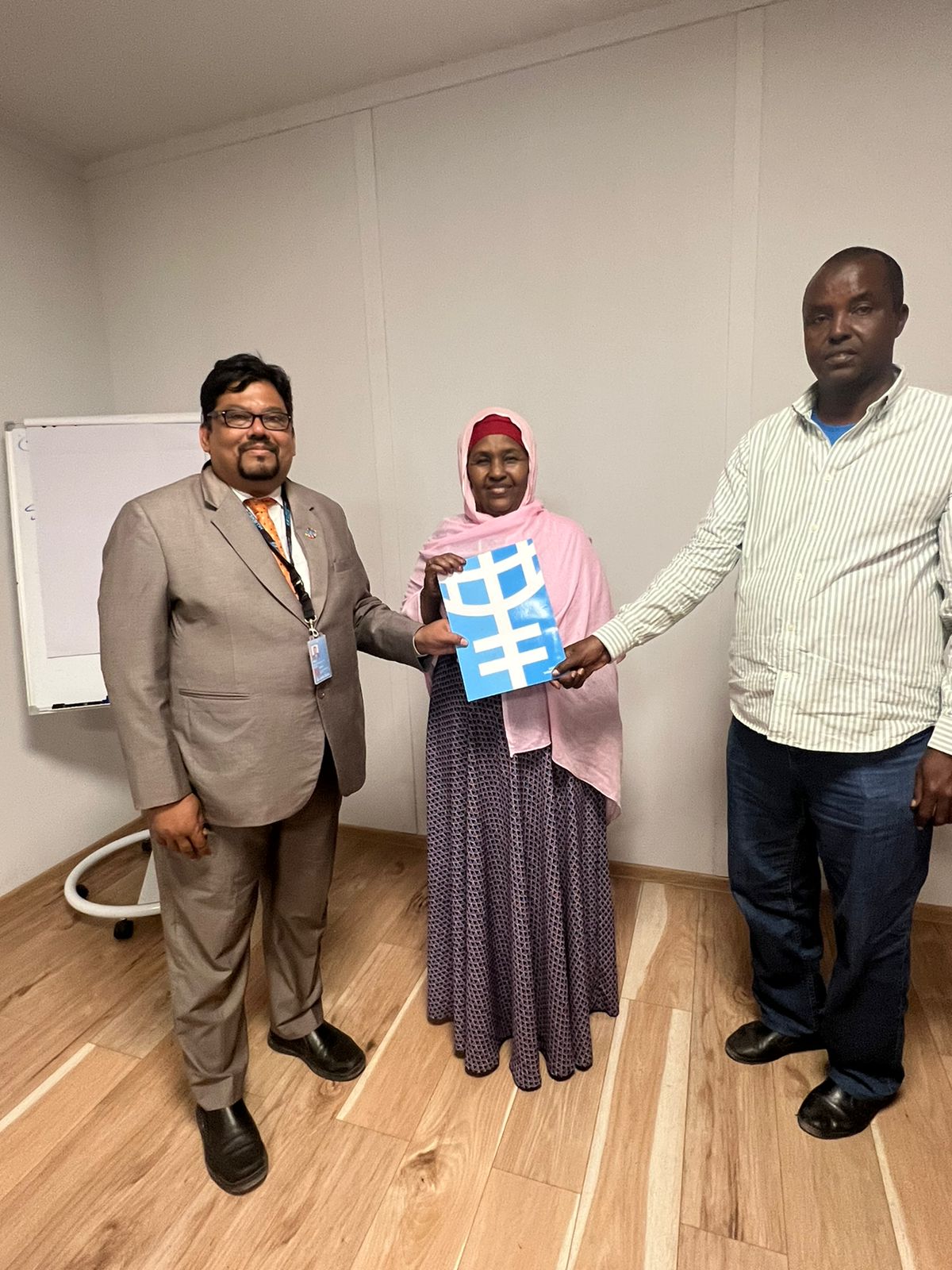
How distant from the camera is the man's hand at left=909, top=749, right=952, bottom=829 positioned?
1.29m

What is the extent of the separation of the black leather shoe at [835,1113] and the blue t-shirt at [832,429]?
4.57 ft

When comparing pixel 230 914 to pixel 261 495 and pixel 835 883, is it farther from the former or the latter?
pixel 835 883

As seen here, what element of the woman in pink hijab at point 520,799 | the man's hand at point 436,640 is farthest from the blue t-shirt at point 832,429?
the man's hand at point 436,640

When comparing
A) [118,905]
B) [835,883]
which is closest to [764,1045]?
[835,883]

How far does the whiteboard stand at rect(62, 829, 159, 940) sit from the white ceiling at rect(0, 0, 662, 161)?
240 cm

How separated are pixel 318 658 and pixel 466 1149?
110cm

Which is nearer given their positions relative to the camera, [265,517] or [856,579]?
[856,579]

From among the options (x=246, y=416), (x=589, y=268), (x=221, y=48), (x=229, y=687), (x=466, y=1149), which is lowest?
(x=466, y=1149)

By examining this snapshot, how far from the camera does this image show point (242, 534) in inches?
55.0

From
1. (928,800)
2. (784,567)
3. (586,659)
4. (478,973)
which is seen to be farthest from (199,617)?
(928,800)

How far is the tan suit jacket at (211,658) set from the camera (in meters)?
1.34

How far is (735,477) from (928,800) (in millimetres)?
750

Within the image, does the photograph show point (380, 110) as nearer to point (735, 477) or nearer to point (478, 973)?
point (735, 477)

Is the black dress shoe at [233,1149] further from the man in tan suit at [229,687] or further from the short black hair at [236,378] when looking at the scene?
the short black hair at [236,378]
